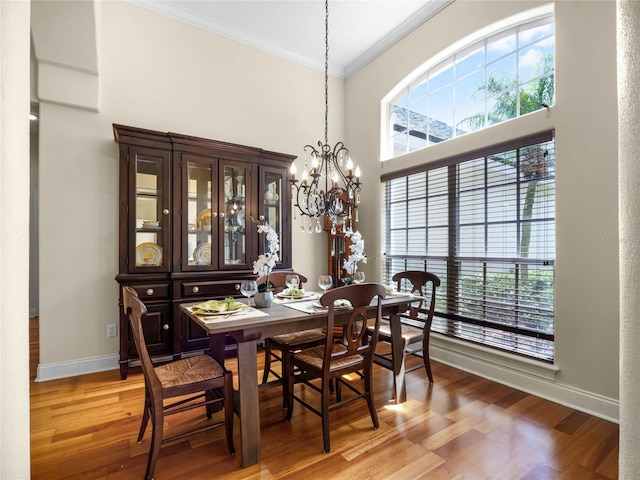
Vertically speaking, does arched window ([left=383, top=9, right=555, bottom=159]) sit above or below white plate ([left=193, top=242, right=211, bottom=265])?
above

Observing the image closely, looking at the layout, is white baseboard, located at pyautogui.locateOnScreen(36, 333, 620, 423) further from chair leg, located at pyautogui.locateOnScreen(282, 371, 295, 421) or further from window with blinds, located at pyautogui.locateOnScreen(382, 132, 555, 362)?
chair leg, located at pyautogui.locateOnScreen(282, 371, 295, 421)

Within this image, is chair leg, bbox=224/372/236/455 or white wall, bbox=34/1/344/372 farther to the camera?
white wall, bbox=34/1/344/372

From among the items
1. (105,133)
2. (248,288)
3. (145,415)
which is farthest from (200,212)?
(145,415)

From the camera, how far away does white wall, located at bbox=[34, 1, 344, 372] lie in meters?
2.98

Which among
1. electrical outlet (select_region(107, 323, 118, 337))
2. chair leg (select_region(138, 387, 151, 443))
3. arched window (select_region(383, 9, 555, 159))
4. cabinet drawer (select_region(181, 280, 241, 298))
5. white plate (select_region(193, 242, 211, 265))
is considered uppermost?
arched window (select_region(383, 9, 555, 159))

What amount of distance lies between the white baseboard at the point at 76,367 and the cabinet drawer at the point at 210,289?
99 centimetres

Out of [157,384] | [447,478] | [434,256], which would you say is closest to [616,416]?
[447,478]

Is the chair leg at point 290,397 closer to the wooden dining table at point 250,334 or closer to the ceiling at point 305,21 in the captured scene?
the wooden dining table at point 250,334

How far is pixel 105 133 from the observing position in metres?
3.19

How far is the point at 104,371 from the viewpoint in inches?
123

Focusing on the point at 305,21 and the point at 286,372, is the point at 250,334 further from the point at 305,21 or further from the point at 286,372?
the point at 305,21

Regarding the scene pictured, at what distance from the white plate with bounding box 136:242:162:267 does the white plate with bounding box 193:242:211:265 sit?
1.09ft
